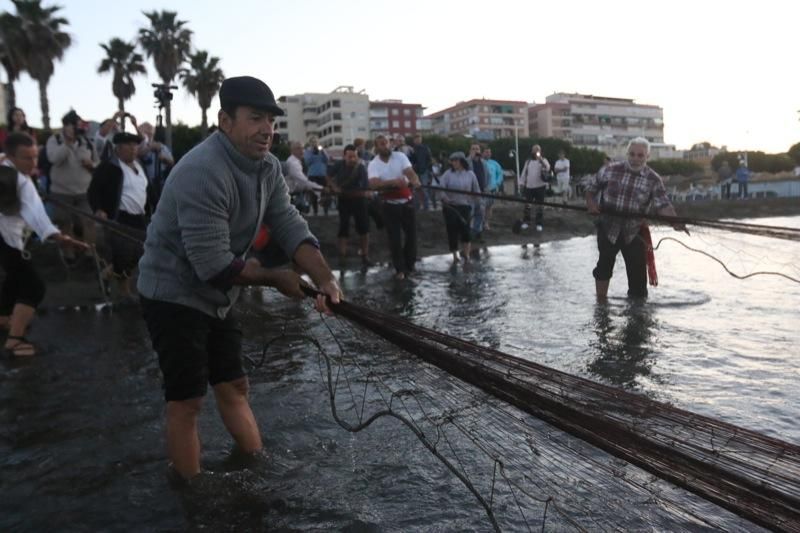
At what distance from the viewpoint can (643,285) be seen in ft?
24.8

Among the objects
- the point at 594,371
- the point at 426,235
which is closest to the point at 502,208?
the point at 426,235

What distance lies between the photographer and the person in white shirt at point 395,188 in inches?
381

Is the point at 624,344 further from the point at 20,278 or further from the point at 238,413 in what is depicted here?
the point at 20,278

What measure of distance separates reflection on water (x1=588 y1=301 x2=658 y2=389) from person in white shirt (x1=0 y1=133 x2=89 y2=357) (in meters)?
4.42

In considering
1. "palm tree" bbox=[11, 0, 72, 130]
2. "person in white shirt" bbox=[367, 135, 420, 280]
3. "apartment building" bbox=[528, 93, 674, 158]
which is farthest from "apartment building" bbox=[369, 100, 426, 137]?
"person in white shirt" bbox=[367, 135, 420, 280]

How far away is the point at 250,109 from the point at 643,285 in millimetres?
5949

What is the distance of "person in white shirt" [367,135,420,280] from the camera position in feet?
31.8

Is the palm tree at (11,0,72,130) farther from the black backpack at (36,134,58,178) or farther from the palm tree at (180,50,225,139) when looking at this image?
the black backpack at (36,134,58,178)

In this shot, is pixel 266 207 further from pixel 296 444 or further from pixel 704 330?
pixel 704 330

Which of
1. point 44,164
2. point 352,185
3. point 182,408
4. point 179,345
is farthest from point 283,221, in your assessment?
point 44,164

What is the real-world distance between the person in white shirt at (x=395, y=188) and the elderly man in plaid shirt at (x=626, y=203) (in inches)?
120

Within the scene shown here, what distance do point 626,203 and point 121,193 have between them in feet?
18.7

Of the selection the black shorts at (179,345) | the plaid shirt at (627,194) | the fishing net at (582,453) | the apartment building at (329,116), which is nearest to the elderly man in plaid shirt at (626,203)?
the plaid shirt at (627,194)

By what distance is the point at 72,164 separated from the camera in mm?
9727
